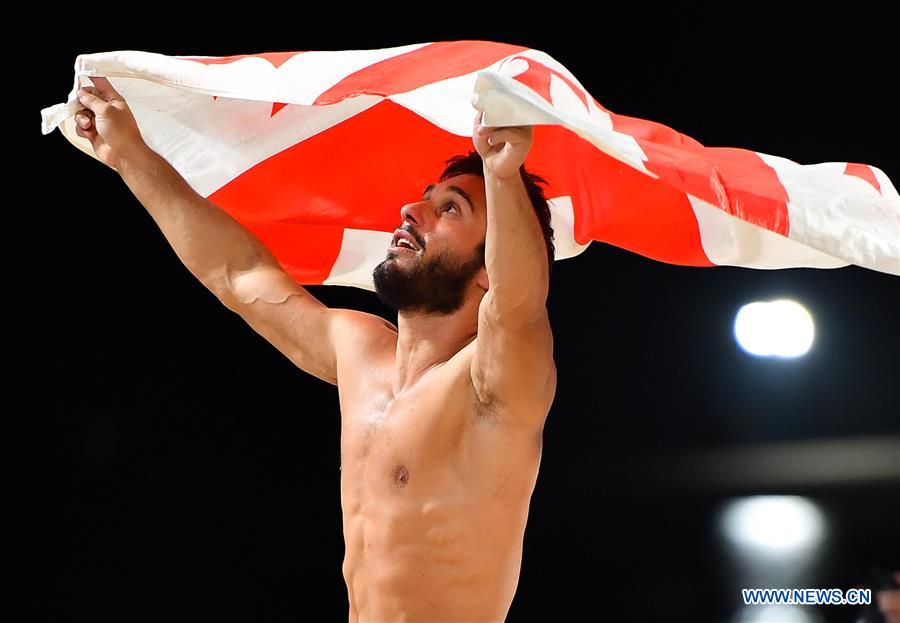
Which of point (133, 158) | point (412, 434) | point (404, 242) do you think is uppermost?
point (133, 158)

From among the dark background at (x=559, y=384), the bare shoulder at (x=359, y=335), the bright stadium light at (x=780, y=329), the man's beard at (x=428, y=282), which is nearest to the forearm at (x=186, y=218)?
the bare shoulder at (x=359, y=335)

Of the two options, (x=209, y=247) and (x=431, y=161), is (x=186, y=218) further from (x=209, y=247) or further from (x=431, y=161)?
(x=431, y=161)

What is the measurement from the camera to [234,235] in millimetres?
1525

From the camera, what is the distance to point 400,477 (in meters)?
1.28

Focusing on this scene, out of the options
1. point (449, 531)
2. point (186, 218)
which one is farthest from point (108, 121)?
point (449, 531)

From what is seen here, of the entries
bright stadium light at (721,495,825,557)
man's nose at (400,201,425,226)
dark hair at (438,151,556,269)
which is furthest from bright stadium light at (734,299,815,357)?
man's nose at (400,201,425,226)

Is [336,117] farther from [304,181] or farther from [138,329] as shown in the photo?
[138,329]

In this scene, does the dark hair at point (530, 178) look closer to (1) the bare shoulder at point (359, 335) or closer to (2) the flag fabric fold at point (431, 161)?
(2) the flag fabric fold at point (431, 161)

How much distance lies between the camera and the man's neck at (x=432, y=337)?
4.46ft

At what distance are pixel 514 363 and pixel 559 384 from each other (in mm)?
1283

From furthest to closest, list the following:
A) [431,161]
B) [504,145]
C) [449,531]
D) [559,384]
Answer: [559,384]
[431,161]
[449,531]
[504,145]

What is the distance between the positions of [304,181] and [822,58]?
1191 mm

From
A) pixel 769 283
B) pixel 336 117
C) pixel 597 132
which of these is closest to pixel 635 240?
pixel 597 132

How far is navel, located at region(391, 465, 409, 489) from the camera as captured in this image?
1.27 meters
